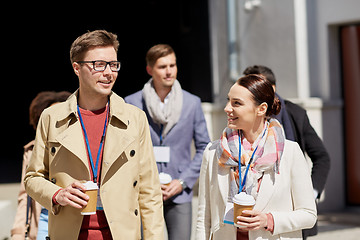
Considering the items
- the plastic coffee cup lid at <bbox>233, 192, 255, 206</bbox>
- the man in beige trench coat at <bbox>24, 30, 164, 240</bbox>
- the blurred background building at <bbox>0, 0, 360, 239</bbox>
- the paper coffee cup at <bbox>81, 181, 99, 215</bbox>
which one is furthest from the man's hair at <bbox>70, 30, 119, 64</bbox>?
the blurred background building at <bbox>0, 0, 360, 239</bbox>

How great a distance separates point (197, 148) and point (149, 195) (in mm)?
1534

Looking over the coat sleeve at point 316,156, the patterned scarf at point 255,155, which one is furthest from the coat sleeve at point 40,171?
the coat sleeve at point 316,156

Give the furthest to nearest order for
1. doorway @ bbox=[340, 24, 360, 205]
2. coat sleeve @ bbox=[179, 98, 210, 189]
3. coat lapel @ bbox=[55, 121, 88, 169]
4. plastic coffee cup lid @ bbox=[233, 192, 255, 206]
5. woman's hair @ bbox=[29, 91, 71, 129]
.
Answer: doorway @ bbox=[340, 24, 360, 205], coat sleeve @ bbox=[179, 98, 210, 189], woman's hair @ bbox=[29, 91, 71, 129], coat lapel @ bbox=[55, 121, 88, 169], plastic coffee cup lid @ bbox=[233, 192, 255, 206]

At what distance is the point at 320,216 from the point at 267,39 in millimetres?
2827

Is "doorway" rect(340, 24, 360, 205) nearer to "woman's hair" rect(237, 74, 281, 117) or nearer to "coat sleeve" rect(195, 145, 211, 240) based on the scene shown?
"woman's hair" rect(237, 74, 281, 117)

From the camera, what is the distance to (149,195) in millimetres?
2779

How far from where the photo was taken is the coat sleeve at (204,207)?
2.89 metres

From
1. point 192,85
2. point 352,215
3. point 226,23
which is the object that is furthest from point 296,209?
point 192,85

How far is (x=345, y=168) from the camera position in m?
7.95

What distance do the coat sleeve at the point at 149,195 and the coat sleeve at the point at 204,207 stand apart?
9.5 inches

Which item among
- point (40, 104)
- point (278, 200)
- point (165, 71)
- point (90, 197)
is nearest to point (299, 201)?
point (278, 200)

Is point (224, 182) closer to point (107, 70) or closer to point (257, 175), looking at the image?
point (257, 175)

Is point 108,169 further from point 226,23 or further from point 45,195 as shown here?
point 226,23

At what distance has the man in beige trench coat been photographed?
2.62m
